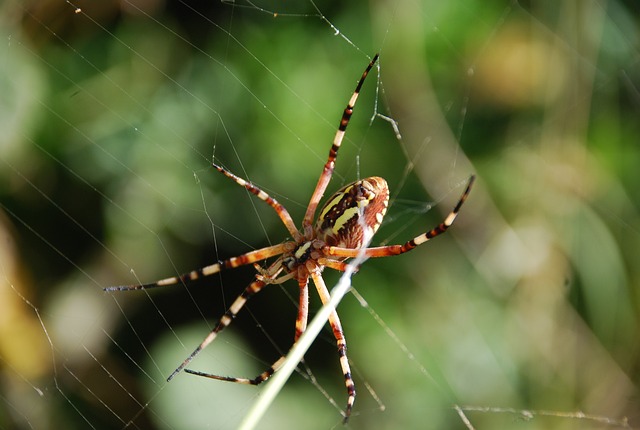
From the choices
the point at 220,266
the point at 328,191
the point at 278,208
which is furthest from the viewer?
the point at 328,191

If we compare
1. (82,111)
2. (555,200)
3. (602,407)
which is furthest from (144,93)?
(602,407)

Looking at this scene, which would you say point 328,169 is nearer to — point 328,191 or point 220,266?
point 220,266

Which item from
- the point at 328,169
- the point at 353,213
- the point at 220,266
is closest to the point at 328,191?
the point at 328,169

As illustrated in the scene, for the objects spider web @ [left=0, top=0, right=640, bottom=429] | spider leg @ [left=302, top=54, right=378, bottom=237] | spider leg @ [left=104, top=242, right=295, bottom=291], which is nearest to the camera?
spider leg @ [left=104, top=242, right=295, bottom=291]

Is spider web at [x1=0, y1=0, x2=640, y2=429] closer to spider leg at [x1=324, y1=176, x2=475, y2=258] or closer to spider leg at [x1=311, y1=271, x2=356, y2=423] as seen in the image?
spider leg at [x1=311, y1=271, x2=356, y2=423]

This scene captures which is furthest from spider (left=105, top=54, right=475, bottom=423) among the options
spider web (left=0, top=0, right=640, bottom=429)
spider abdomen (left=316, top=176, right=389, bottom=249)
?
spider web (left=0, top=0, right=640, bottom=429)

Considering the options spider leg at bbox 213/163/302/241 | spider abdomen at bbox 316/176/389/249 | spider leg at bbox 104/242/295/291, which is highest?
spider abdomen at bbox 316/176/389/249

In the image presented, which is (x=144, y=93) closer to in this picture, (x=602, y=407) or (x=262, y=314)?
(x=262, y=314)
